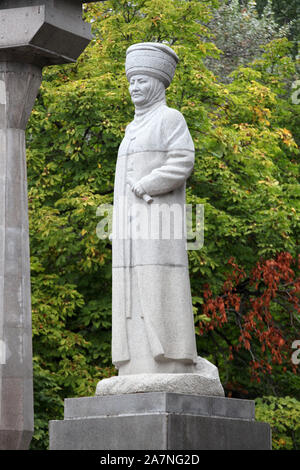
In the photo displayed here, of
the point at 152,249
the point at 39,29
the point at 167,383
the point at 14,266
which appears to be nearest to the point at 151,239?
the point at 152,249

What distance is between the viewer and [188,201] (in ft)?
54.9

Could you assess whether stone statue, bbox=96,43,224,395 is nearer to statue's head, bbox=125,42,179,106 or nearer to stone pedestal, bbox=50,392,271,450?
statue's head, bbox=125,42,179,106

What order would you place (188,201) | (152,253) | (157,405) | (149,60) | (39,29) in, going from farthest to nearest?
(188,201), (39,29), (149,60), (152,253), (157,405)

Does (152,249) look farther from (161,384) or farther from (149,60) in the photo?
(149,60)

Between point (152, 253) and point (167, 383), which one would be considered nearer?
point (167, 383)

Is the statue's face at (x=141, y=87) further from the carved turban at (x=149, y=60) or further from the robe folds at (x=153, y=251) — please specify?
the robe folds at (x=153, y=251)

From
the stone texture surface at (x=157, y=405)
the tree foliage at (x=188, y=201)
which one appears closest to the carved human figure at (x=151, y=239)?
the stone texture surface at (x=157, y=405)

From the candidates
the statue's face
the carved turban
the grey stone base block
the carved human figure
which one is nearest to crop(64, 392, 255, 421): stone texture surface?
the grey stone base block

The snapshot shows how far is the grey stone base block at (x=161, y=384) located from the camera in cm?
849

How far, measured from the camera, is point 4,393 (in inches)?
417

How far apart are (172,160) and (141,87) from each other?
816 millimetres

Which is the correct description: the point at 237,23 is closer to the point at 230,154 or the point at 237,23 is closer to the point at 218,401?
the point at 230,154

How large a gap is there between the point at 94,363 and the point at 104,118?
169 inches
